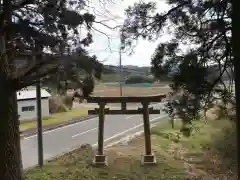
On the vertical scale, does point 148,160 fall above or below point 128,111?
below

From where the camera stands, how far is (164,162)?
6.98 meters

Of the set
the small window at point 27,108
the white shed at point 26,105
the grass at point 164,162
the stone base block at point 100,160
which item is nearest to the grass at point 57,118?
the white shed at point 26,105

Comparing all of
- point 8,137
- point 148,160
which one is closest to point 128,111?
point 148,160

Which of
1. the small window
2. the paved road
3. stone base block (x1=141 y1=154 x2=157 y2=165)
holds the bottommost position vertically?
the paved road

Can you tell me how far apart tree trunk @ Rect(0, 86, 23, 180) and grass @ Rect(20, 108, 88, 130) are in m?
9.99

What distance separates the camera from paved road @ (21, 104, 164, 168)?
9.15 metres

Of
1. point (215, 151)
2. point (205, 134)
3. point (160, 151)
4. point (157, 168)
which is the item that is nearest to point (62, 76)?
point (157, 168)

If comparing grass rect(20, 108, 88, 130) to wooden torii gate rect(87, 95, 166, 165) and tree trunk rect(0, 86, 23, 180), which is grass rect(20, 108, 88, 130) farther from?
tree trunk rect(0, 86, 23, 180)

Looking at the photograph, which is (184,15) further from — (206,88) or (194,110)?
(194,110)

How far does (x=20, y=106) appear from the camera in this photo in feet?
50.9

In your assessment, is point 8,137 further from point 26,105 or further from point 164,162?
point 26,105

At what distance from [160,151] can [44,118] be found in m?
9.65

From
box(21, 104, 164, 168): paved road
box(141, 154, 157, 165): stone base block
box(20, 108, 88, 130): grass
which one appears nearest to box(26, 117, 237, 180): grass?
box(141, 154, 157, 165): stone base block

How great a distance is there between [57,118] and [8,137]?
41.6ft
